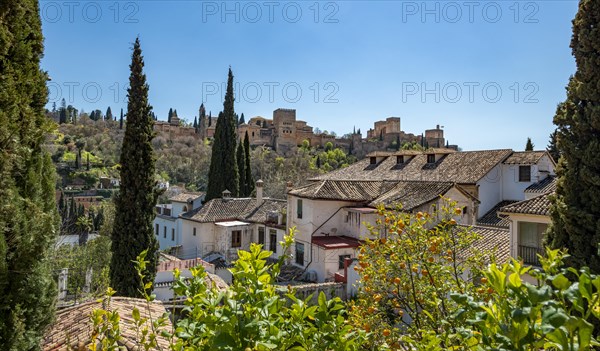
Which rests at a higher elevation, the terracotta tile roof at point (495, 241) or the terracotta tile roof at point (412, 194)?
the terracotta tile roof at point (412, 194)

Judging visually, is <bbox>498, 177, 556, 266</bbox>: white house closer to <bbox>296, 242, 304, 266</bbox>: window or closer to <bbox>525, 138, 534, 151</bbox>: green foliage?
<bbox>296, 242, 304, 266</bbox>: window

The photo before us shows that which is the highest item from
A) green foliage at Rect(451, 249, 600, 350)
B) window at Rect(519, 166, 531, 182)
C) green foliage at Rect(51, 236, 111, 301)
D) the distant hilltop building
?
the distant hilltop building

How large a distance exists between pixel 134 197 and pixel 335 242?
32.6ft

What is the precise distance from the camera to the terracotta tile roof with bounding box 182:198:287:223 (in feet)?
85.7

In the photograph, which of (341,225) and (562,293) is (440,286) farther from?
(341,225)

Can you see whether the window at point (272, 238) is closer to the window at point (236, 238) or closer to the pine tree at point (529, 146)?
the window at point (236, 238)

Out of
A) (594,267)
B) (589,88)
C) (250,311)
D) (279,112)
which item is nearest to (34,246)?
(250,311)

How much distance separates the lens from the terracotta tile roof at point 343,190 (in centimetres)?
2133

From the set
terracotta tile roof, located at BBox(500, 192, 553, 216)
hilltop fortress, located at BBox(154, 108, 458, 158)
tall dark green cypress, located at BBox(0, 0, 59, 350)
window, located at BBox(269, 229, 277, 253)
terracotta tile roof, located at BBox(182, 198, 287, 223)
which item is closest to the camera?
tall dark green cypress, located at BBox(0, 0, 59, 350)

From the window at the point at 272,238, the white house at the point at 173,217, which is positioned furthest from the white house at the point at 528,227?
the white house at the point at 173,217

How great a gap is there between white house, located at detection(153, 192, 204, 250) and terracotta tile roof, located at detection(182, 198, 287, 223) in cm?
324

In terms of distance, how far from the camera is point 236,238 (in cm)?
2559

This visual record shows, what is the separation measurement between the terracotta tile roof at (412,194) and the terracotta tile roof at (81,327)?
42.0 ft

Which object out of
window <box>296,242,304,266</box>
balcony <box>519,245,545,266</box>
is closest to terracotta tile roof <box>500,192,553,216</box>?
balcony <box>519,245,545,266</box>
